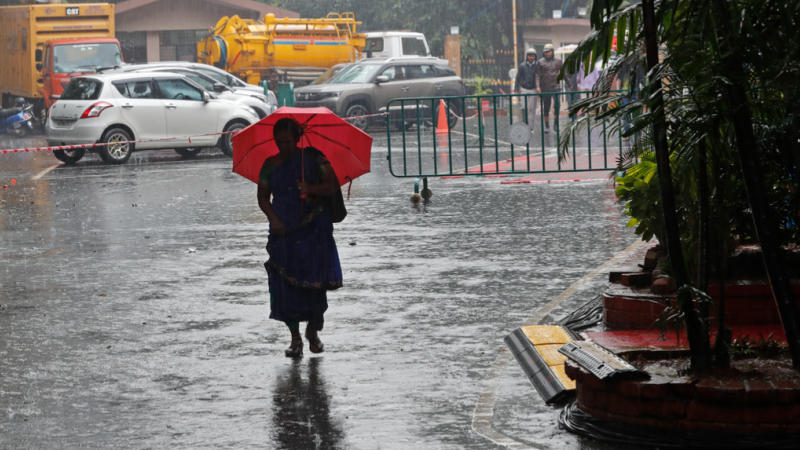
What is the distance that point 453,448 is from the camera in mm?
5996

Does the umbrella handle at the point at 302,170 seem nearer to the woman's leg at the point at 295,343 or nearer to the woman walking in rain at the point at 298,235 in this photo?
the woman walking in rain at the point at 298,235

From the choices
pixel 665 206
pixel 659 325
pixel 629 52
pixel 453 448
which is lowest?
pixel 453 448

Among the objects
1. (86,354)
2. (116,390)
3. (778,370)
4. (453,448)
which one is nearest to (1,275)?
(86,354)

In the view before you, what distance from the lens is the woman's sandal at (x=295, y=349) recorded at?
26.4 feet

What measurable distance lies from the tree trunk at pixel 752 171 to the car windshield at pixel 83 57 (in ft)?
104

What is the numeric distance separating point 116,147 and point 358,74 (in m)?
10.5

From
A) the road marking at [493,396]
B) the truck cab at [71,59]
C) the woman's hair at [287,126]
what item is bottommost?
the road marking at [493,396]

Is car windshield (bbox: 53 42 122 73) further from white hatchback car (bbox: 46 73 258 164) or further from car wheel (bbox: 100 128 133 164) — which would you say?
car wheel (bbox: 100 128 133 164)

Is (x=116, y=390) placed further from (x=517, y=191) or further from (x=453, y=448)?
(x=517, y=191)

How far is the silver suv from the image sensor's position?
108ft

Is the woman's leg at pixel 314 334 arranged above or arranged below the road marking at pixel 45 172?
below

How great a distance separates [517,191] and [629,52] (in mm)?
11598

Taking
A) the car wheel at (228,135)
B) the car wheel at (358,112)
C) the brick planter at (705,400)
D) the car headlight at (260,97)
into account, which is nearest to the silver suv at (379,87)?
the car wheel at (358,112)

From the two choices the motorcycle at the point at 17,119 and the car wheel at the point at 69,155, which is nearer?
the car wheel at the point at 69,155
